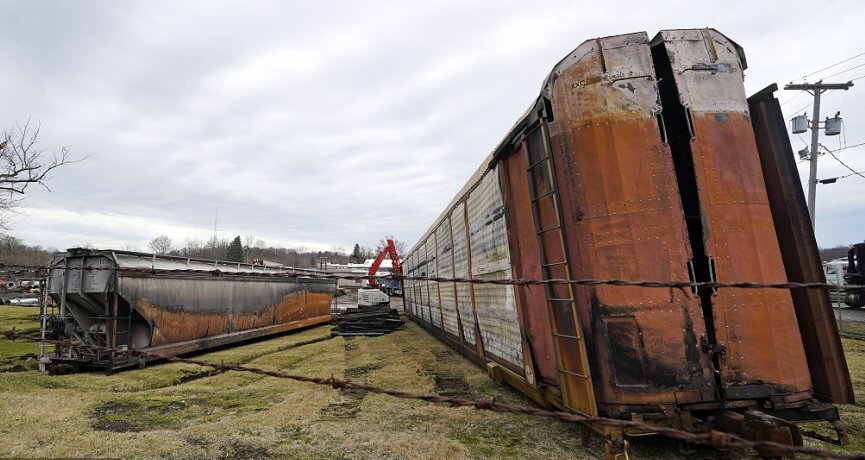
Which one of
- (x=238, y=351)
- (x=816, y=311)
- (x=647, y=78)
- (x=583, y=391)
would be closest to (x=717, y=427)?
(x=583, y=391)

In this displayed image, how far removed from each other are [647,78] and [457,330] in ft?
22.4

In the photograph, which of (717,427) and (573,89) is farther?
(573,89)


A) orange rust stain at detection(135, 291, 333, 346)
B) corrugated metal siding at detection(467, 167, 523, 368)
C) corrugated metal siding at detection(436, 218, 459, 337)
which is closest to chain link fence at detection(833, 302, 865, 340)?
corrugated metal siding at detection(467, 167, 523, 368)

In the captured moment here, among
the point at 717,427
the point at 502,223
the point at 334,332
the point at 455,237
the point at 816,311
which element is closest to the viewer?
the point at 717,427

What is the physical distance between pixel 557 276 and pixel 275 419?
165 inches

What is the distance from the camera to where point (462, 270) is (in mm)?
8555

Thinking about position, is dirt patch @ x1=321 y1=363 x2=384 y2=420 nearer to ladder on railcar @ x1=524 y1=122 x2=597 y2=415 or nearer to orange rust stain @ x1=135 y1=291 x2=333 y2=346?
ladder on railcar @ x1=524 y1=122 x2=597 y2=415

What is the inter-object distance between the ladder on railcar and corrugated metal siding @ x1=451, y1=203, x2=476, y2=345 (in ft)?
11.8

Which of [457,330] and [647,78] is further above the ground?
[647,78]

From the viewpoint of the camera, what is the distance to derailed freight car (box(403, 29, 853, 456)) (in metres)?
3.86

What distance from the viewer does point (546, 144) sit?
4.40 metres

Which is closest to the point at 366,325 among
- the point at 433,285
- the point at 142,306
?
the point at 433,285

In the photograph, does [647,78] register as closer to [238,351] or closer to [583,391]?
[583,391]

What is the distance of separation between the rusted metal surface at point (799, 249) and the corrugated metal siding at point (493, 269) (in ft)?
9.80
